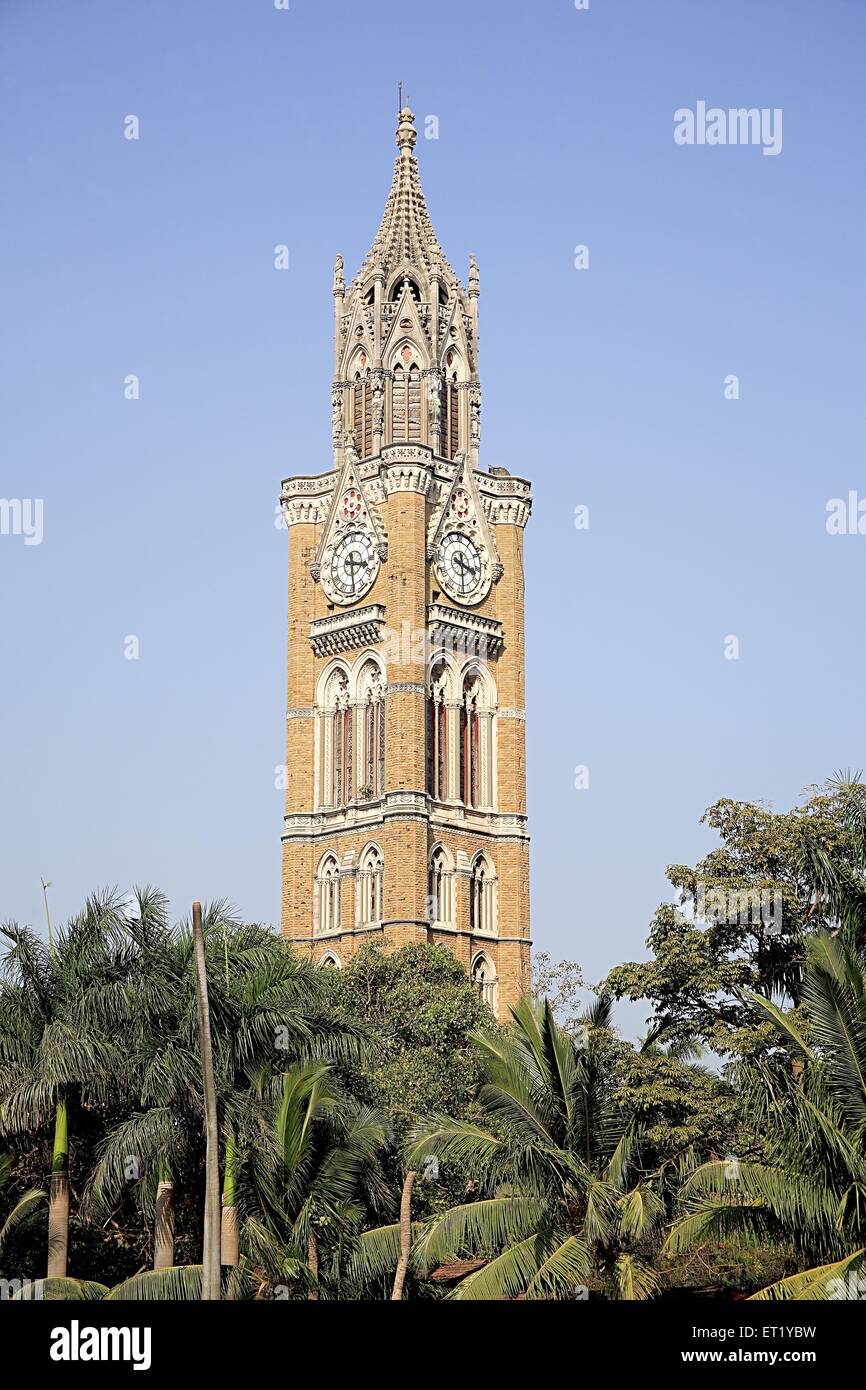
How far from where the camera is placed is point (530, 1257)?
2838cm

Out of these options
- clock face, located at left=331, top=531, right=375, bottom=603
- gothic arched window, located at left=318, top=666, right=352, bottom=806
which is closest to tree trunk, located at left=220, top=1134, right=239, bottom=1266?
gothic arched window, located at left=318, top=666, right=352, bottom=806

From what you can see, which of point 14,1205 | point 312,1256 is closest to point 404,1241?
point 312,1256

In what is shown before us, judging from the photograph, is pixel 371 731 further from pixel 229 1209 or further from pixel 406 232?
pixel 229 1209

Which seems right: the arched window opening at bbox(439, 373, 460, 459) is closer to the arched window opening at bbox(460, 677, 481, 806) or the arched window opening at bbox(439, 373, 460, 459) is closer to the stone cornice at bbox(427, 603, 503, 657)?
the stone cornice at bbox(427, 603, 503, 657)

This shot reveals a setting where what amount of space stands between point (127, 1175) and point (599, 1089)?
25.4ft

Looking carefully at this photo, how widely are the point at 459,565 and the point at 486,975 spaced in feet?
56.3

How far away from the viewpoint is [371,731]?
8375cm

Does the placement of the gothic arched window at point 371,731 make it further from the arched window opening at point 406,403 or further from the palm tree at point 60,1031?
the palm tree at point 60,1031

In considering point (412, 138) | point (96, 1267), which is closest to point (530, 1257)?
point (96, 1267)

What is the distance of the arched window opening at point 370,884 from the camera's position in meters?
80.9

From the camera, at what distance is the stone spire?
3538 inches
